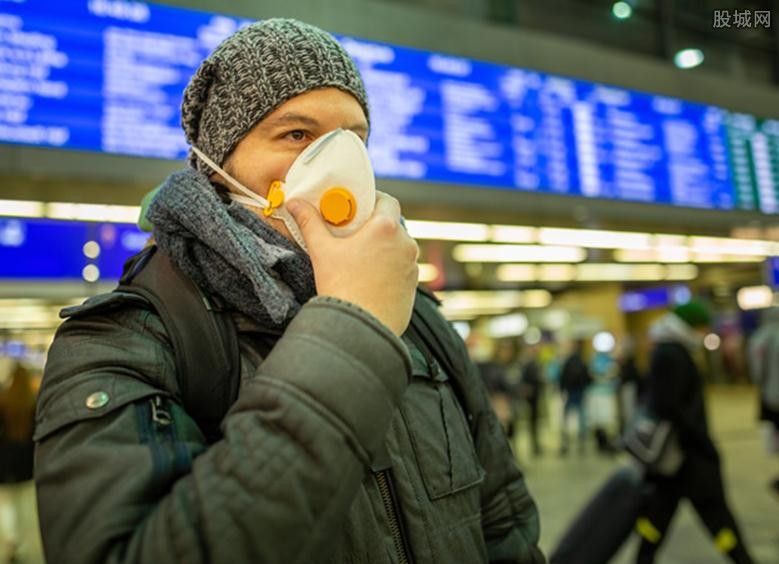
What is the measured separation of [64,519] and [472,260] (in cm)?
793

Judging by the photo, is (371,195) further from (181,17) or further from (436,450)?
(181,17)

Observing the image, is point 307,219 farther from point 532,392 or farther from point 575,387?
point 532,392

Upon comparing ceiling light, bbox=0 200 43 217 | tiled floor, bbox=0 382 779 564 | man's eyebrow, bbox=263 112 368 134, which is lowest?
tiled floor, bbox=0 382 779 564

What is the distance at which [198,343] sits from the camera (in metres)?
0.84

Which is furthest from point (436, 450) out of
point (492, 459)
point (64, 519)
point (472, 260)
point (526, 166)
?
point (472, 260)

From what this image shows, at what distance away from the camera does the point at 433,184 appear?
3988mm

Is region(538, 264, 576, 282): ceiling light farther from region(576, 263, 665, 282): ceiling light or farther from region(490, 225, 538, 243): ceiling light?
region(490, 225, 538, 243): ceiling light

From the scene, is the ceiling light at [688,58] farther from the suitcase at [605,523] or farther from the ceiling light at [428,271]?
the suitcase at [605,523]

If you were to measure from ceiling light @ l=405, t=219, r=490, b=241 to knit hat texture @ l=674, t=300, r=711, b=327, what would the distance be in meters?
2.00

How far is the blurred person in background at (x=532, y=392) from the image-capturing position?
865 centimetres

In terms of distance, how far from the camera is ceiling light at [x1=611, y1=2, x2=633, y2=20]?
20.6ft

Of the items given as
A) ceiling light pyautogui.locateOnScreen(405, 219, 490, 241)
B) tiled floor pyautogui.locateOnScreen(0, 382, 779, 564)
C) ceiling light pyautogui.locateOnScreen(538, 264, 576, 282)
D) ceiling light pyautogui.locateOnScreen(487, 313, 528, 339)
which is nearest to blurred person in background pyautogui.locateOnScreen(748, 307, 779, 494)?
tiled floor pyautogui.locateOnScreen(0, 382, 779, 564)

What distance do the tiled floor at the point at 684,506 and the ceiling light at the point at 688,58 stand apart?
4212 millimetres

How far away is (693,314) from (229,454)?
12.5 ft
